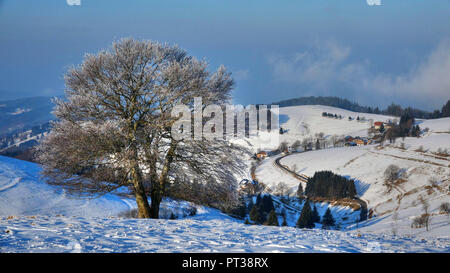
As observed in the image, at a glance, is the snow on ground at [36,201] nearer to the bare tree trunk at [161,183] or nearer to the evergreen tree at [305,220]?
the bare tree trunk at [161,183]

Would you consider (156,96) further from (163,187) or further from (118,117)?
(163,187)

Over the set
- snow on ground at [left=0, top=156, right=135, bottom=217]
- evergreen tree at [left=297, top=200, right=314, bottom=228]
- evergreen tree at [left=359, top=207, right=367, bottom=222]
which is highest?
snow on ground at [left=0, top=156, right=135, bottom=217]

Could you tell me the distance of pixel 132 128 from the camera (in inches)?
545

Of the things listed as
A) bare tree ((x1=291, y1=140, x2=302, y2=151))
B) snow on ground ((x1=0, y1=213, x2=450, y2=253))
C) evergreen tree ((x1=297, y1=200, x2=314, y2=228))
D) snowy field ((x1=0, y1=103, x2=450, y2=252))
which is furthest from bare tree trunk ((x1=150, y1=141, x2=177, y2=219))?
bare tree ((x1=291, y1=140, x2=302, y2=151))

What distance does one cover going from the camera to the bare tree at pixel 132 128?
13.2m

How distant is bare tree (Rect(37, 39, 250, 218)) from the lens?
1323 cm

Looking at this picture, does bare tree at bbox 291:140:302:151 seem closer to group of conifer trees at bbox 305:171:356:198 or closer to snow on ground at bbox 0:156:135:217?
group of conifer trees at bbox 305:171:356:198

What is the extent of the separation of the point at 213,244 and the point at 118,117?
8276mm

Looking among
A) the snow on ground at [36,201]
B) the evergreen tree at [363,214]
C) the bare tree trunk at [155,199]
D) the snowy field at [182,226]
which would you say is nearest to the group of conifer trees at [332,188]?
the snowy field at [182,226]

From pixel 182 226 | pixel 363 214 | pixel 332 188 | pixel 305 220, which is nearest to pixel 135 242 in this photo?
pixel 182 226

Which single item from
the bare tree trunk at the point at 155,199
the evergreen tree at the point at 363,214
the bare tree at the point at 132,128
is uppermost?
the bare tree at the point at 132,128

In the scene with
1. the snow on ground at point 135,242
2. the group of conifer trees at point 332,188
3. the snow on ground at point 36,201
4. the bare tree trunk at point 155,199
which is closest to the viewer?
the snow on ground at point 135,242

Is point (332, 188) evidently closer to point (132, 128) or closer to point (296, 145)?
point (296, 145)

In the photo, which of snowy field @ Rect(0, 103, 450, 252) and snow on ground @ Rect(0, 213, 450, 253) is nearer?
snow on ground @ Rect(0, 213, 450, 253)
